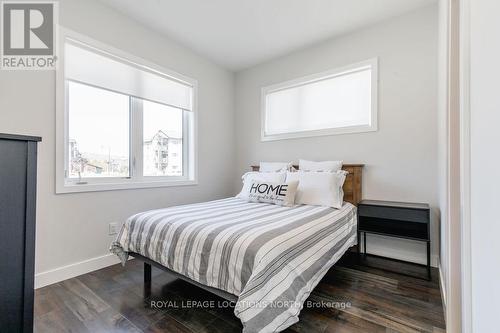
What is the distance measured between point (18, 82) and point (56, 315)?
1.84 m

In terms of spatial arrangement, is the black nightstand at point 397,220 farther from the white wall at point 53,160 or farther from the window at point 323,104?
the white wall at point 53,160

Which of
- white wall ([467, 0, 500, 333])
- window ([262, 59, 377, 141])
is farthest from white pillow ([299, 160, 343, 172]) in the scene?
white wall ([467, 0, 500, 333])

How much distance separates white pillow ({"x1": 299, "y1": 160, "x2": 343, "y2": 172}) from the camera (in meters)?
2.82

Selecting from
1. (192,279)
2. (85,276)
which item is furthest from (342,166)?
(85,276)

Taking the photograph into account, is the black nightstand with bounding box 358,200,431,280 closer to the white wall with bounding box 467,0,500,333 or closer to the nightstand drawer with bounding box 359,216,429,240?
the nightstand drawer with bounding box 359,216,429,240

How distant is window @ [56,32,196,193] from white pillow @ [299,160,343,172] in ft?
5.08

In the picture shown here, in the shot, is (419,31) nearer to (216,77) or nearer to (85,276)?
A: (216,77)

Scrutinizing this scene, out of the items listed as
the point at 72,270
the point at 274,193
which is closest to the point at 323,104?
the point at 274,193

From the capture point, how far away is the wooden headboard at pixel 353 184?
9.19 ft

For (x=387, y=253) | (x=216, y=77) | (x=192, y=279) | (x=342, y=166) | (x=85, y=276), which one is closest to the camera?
(x=192, y=279)

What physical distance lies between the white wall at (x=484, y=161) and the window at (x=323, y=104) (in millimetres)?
2264

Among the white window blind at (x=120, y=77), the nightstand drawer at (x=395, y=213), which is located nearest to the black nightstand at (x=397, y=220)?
the nightstand drawer at (x=395, y=213)

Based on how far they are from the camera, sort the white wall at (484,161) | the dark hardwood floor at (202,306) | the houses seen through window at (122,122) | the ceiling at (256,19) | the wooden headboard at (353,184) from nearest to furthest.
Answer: the white wall at (484,161) → the dark hardwood floor at (202,306) → the houses seen through window at (122,122) → the ceiling at (256,19) → the wooden headboard at (353,184)

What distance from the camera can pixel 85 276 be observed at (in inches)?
88.2
